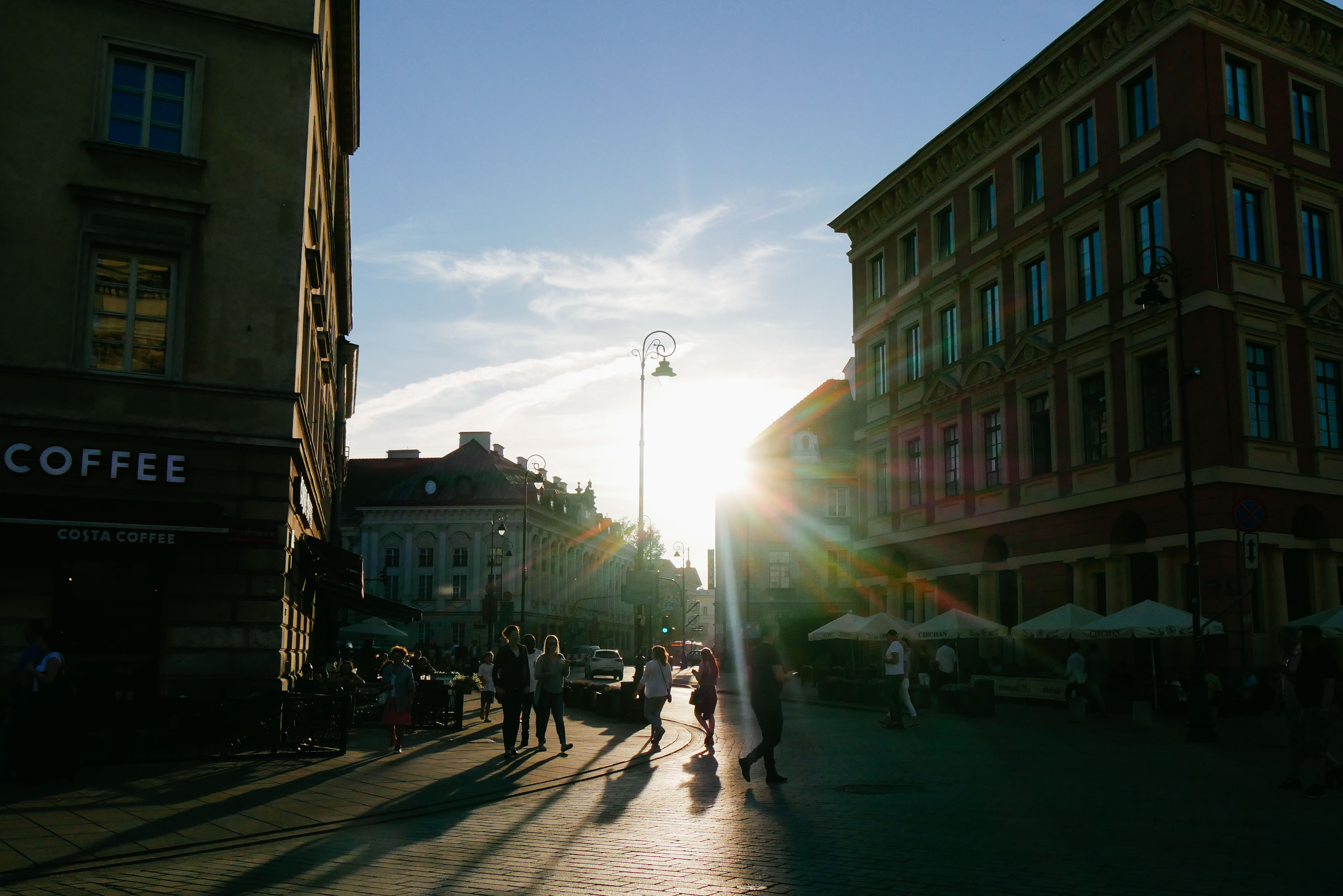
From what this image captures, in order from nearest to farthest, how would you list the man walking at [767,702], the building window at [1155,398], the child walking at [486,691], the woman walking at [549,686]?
the man walking at [767,702] → the woman walking at [549,686] → the child walking at [486,691] → the building window at [1155,398]

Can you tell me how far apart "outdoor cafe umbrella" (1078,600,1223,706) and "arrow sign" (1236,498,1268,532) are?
4490 millimetres

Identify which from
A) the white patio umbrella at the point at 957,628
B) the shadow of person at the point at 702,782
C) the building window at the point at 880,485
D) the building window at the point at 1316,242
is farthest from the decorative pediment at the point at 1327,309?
the shadow of person at the point at 702,782

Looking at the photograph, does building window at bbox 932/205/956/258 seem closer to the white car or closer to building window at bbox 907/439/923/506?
building window at bbox 907/439/923/506

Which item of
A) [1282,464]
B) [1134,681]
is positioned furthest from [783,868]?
[1282,464]

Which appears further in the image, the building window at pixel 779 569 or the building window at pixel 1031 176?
the building window at pixel 779 569

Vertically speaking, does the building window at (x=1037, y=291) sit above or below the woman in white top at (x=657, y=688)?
above

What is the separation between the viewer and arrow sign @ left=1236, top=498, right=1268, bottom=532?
2014 cm

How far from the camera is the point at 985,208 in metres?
38.8

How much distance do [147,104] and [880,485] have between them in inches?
1223

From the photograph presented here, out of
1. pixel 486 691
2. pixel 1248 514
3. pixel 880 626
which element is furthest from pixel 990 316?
pixel 486 691

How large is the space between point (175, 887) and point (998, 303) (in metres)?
33.3

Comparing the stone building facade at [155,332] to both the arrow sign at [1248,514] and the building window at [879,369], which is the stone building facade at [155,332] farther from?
the building window at [879,369]

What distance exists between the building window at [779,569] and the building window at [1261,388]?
45285 millimetres

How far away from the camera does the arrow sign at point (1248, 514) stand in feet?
66.1
